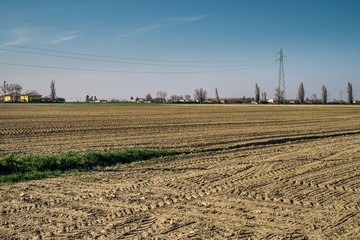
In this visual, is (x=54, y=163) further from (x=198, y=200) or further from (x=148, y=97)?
(x=148, y=97)

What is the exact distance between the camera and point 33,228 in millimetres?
6098

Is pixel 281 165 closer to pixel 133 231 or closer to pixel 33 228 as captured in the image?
pixel 133 231

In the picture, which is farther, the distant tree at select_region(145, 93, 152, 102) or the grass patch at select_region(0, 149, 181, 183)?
the distant tree at select_region(145, 93, 152, 102)

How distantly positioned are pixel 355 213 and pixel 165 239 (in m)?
4.13

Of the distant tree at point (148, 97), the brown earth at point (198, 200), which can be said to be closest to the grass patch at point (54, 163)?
the brown earth at point (198, 200)

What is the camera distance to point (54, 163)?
460 inches

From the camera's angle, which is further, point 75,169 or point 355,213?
point 75,169

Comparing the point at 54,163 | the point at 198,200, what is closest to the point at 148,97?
the point at 54,163

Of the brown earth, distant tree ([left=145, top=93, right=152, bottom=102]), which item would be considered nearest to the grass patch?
the brown earth

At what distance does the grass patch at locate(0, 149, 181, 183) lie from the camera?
10.4 m

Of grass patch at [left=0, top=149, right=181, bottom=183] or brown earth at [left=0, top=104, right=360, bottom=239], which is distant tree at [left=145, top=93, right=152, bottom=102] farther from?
brown earth at [left=0, top=104, right=360, bottom=239]

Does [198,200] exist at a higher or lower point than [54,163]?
lower

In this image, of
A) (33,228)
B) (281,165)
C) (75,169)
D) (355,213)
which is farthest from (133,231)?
(281,165)

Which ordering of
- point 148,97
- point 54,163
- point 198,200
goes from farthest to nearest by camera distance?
1. point 148,97
2. point 54,163
3. point 198,200
